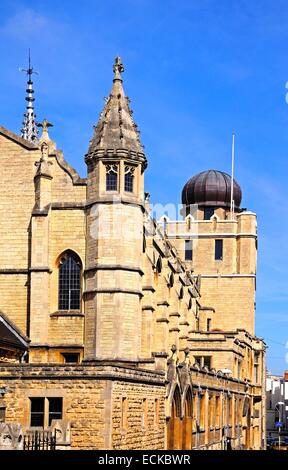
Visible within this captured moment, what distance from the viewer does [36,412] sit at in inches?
1458

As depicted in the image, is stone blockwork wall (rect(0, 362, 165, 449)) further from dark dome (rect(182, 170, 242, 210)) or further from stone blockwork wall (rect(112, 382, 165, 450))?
dark dome (rect(182, 170, 242, 210))

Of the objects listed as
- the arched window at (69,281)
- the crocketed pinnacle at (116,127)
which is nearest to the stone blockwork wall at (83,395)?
the arched window at (69,281)

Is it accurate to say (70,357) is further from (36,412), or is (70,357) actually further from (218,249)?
(218,249)

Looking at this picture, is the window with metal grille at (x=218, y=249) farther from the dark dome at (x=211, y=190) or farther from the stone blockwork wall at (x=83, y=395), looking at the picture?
the stone blockwork wall at (x=83, y=395)

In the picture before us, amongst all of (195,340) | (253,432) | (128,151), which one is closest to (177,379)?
(128,151)

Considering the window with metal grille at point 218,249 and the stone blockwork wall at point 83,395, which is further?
the window with metal grille at point 218,249

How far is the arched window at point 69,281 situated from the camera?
48688 mm

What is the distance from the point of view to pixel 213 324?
286 ft

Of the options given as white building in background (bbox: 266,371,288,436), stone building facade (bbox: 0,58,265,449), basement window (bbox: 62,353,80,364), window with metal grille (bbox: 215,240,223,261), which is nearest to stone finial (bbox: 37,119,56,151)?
stone building facade (bbox: 0,58,265,449)

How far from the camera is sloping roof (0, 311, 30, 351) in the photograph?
149 ft

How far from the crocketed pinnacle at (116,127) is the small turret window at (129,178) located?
0.90 m

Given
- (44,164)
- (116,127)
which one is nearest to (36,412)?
(44,164)

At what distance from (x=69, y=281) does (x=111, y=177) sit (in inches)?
231
